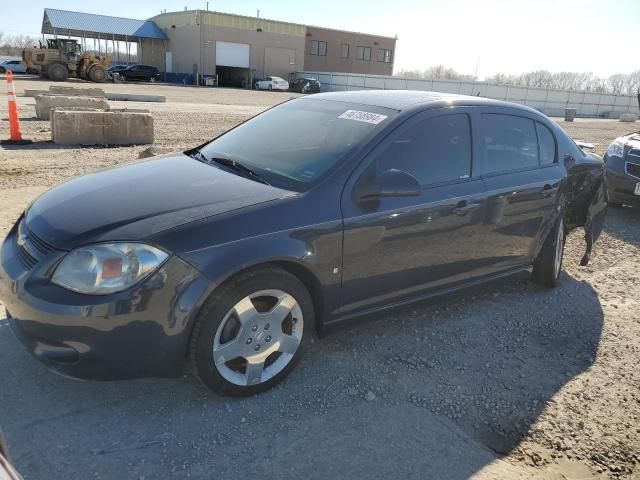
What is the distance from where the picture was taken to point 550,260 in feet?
15.2

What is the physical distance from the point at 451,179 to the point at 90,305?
245cm

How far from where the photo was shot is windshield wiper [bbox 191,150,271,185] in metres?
3.21

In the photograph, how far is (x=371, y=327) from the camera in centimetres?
379

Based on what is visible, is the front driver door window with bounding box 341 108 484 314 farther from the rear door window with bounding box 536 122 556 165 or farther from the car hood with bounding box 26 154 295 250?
the rear door window with bounding box 536 122 556 165

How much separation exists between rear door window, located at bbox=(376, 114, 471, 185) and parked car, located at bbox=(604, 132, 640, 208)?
4585mm

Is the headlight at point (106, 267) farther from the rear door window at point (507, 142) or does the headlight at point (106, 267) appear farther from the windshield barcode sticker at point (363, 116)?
the rear door window at point (507, 142)

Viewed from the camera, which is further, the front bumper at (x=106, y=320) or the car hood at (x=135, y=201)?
the car hood at (x=135, y=201)

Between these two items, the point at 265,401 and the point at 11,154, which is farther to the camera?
the point at 11,154

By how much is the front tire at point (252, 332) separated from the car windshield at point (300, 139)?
65 centimetres

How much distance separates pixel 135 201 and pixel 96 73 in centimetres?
3416

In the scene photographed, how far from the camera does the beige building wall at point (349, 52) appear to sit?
186 feet

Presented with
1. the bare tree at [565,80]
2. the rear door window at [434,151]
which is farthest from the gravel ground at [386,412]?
the bare tree at [565,80]

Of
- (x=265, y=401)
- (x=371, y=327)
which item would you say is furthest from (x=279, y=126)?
(x=265, y=401)

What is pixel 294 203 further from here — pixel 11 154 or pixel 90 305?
pixel 11 154
